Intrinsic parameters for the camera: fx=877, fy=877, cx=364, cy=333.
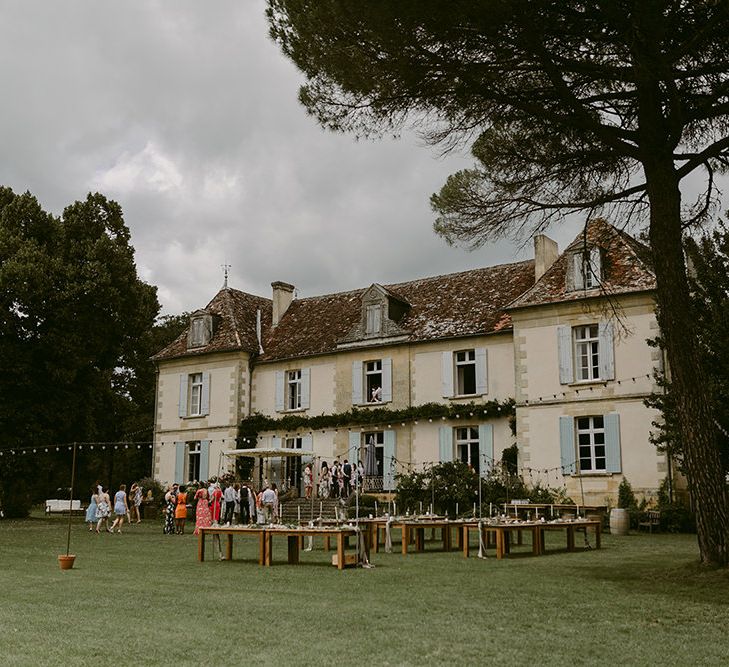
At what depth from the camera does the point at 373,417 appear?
88.1ft

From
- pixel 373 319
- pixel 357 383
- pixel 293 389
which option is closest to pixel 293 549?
pixel 357 383

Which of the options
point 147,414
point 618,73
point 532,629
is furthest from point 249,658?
point 147,414

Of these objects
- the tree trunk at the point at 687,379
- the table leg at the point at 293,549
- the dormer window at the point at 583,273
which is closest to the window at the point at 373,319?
the dormer window at the point at 583,273

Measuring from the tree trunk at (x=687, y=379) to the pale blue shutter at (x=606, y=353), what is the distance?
37.1ft

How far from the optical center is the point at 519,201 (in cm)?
1311

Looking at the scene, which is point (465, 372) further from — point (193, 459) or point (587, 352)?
point (193, 459)

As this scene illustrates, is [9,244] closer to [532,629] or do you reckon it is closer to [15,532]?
[15,532]

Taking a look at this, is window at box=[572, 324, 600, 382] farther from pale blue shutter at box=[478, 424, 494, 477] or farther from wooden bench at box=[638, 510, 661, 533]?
wooden bench at box=[638, 510, 661, 533]

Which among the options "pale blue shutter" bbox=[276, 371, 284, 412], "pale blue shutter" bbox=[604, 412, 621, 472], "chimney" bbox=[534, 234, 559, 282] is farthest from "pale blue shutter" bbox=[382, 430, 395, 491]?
"pale blue shutter" bbox=[604, 412, 621, 472]

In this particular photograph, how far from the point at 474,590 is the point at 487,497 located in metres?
13.4

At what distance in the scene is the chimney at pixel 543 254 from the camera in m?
25.8

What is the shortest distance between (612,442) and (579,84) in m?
12.8

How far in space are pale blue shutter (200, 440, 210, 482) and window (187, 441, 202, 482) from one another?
0.77 feet

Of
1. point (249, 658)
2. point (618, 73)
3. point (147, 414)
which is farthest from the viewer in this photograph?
point (147, 414)
